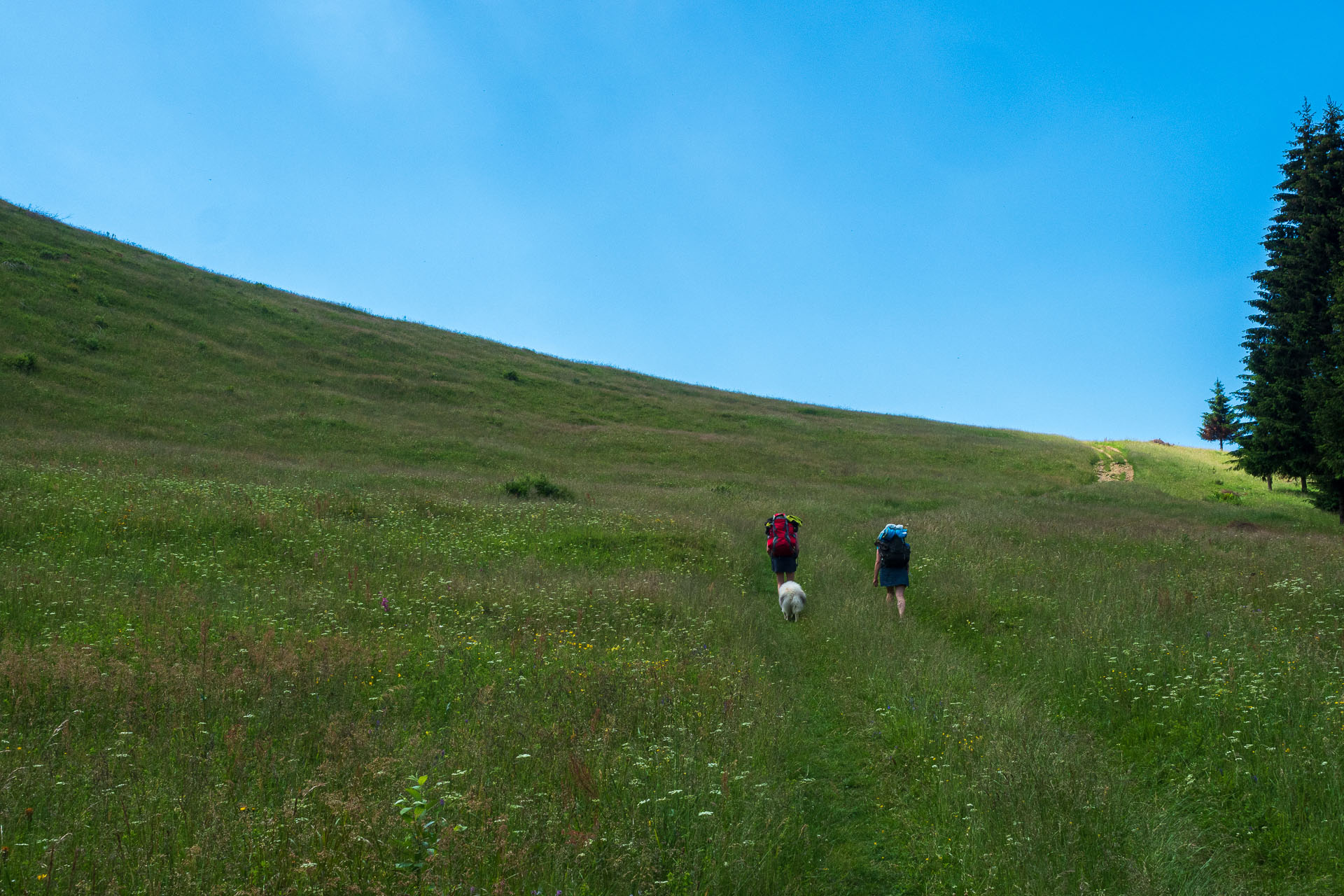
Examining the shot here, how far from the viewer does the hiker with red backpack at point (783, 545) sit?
1369 cm

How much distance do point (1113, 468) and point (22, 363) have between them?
231 feet

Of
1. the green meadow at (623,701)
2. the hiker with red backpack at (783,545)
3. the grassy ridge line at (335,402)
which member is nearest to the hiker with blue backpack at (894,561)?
the green meadow at (623,701)

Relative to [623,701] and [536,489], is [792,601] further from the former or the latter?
[536,489]

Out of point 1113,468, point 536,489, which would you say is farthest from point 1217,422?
point 536,489

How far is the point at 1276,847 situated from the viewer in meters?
4.87

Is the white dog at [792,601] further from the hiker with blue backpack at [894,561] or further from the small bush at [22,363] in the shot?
the small bush at [22,363]

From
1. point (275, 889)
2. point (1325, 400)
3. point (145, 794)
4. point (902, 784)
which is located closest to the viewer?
point (275, 889)

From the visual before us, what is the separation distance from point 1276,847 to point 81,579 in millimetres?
13437

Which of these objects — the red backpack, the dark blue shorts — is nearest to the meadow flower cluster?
the red backpack

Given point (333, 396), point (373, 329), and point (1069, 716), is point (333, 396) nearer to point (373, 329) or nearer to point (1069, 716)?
point (373, 329)

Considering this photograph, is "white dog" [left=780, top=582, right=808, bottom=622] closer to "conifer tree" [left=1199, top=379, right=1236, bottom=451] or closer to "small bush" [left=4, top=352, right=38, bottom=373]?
"small bush" [left=4, top=352, right=38, bottom=373]

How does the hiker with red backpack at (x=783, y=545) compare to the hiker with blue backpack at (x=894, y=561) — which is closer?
the hiker with blue backpack at (x=894, y=561)

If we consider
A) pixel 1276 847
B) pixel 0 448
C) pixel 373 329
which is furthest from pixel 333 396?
pixel 1276 847

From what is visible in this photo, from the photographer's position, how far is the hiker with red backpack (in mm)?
13688
